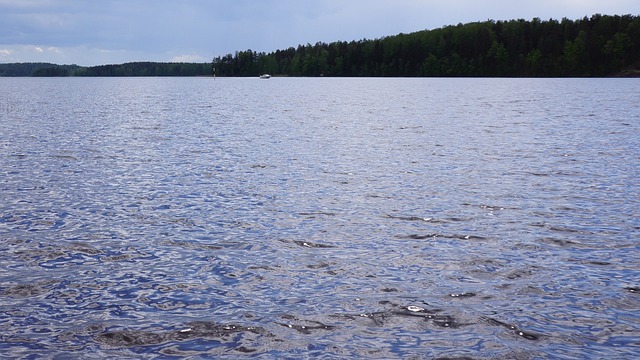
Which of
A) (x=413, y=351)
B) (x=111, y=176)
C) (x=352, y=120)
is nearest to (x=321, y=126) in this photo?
(x=352, y=120)

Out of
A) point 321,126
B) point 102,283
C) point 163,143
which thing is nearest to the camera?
point 102,283

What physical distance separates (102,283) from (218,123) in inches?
1808

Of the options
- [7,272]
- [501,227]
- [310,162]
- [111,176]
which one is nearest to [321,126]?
[310,162]

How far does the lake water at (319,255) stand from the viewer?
36.8 ft

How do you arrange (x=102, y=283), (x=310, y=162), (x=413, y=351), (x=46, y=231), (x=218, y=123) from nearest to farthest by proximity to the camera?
(x=413, y=351) < (x=102, y=283) < (x=46, y=231) < (x=310, y=162) < (x=218, y=123)

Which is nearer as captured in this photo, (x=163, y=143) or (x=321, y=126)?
(x=163, y=143)

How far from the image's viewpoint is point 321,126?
5516 cm

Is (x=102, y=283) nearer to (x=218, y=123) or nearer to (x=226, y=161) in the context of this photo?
(x=226, y=161)

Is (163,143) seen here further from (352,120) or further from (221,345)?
(221,345)

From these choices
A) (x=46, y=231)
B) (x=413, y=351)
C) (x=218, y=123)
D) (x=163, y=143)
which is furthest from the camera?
(x=218, y=123)

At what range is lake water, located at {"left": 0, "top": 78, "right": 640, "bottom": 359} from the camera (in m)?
11.2

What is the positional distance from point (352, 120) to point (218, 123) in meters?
12.2

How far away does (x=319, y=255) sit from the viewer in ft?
53.5

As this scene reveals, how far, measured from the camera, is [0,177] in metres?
26.9
